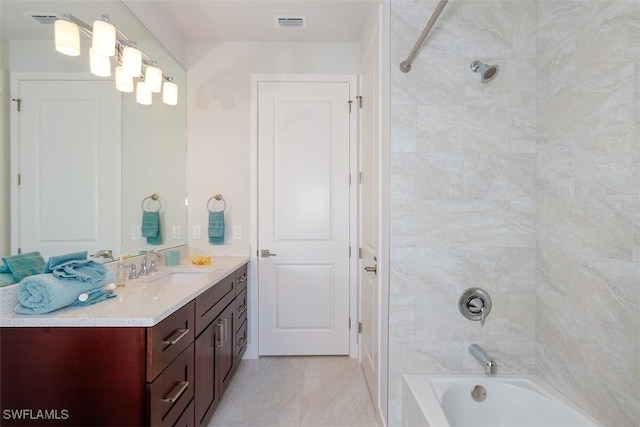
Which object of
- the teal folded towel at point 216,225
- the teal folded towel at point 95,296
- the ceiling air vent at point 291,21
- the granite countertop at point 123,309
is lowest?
the granite countertop at point 123,309

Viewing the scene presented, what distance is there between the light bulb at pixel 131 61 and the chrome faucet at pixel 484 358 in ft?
7.86

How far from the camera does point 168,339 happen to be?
1186 millimetres

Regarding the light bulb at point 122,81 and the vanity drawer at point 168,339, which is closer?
the vanity drawer at point 168,339

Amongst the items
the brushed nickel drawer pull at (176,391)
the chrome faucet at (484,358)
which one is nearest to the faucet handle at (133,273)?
the brushed nickel drawer pull at (176,391)

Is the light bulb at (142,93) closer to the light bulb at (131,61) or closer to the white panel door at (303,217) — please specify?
the light bulb at (131,61)

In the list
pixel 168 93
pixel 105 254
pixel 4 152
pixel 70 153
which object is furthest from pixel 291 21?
pixel 105 254

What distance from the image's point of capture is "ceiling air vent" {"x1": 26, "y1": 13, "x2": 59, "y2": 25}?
4.06 ft

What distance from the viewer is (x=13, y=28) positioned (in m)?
1.14

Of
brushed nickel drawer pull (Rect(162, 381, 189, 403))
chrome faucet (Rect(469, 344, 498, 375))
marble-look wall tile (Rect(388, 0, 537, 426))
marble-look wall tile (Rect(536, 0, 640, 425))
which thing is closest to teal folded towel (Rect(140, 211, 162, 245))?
brushed nickel drawer pull (Rect(162, 381, 189, 403))

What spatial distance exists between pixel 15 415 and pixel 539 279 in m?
2.30

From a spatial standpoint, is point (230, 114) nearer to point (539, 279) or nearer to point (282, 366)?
point (282, 366)

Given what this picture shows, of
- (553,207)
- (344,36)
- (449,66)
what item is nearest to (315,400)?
(553,207)

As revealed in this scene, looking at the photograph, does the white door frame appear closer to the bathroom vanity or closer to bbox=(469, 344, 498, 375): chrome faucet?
bbox=(469, 344, 498, 375): chrome faucet

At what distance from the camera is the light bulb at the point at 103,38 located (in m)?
1.43
